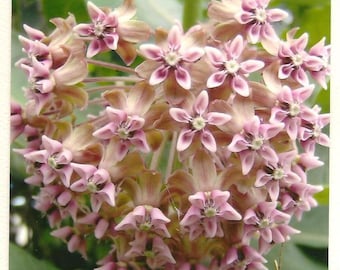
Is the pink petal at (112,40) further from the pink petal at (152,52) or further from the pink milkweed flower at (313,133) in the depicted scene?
the pink milkweed flower at (313,133)

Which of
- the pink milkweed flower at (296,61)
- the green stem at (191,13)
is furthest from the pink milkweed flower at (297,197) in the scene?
the green stem at (191,13)

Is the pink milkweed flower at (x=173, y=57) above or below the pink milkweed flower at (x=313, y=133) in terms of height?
above

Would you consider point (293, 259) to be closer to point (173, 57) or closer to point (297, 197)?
point (297, 197)

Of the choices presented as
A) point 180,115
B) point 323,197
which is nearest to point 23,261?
point 180,115

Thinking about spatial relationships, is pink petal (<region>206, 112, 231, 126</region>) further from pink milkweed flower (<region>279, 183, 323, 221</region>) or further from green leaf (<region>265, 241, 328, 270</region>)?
green leaf (<region>265, 241, 328, 270</region>)

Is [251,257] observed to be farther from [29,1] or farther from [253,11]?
[29,1]

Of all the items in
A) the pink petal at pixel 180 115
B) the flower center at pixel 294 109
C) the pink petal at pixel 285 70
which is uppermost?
the pink petal at pixel 285 70
